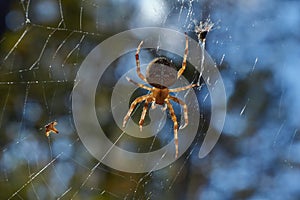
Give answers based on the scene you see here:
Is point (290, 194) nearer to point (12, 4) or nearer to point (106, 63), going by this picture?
point (106, 63)

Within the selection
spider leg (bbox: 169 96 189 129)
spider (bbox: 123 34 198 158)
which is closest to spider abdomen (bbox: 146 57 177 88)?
spider (bbox: 123 34 198 158)

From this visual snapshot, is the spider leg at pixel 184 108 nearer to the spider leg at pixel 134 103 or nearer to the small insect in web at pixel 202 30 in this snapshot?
the spider leg at pixel 134 103

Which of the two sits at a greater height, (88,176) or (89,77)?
(89,77)

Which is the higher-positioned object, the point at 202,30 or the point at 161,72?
the point at 202,30

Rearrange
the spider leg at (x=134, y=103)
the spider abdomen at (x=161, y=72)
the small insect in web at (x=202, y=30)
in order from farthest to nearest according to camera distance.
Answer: the small insect in web at (x=202, y=30) → the spider leg at (x=134, y=103) → the spider abdomen at (x=161, y=72)

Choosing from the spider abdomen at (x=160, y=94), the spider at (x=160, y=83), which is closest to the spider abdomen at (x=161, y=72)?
the spider at (x=160, y=83)

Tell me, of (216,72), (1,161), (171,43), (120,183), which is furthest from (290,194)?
(1,161)

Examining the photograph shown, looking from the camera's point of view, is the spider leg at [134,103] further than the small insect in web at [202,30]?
No

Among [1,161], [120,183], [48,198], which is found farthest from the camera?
[120,183]

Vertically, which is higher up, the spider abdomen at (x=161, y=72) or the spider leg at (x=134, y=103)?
the spider abdomen at (x=161, y=72)

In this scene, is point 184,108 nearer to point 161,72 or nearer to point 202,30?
point 161,72

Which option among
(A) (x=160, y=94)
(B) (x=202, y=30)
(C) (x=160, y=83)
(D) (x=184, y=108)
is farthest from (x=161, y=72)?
(B) (x=202, y=30)
